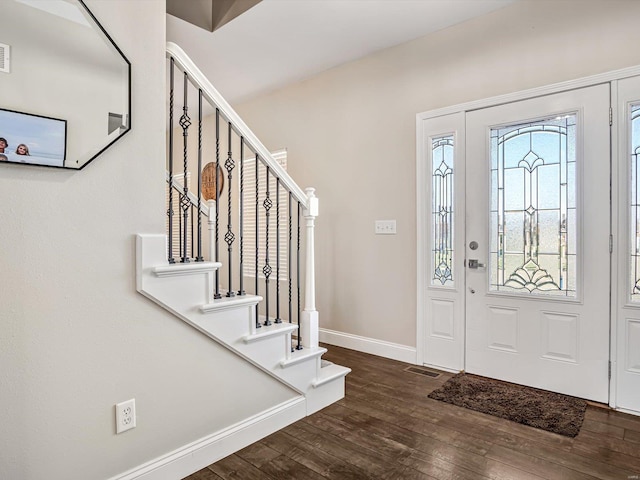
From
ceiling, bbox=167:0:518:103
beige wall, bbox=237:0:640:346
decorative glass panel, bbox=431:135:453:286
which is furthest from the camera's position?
decorative glass panel, bbox=431:135:453:286

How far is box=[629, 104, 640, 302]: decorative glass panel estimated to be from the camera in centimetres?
238

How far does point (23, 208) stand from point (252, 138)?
3.81 feet

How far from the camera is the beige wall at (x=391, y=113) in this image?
2604mm

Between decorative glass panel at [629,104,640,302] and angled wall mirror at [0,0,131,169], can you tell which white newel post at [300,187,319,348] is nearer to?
angled wall mirror at [0,0,131,169]

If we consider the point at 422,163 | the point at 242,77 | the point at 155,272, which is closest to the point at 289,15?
the point at 242,77

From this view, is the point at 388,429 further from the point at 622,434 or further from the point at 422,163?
the point at 422,163

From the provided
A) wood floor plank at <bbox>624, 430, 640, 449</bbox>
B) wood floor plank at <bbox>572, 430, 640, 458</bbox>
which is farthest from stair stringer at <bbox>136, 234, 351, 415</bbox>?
wood floor plank at <bbox>624, 430, 640, 449</bbox>

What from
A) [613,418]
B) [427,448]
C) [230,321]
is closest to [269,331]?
[230,321]

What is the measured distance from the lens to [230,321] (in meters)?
1.98

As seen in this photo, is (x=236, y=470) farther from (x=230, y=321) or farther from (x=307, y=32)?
(x=307, y=32)

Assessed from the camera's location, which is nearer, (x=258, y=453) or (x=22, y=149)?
(x=22, y=149)

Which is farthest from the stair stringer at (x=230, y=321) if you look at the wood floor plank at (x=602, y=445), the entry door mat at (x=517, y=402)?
the wood floor plank at (x=602, y=445)

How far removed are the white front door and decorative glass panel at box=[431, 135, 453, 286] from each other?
0.52 feet

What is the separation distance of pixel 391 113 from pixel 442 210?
1028 mm
